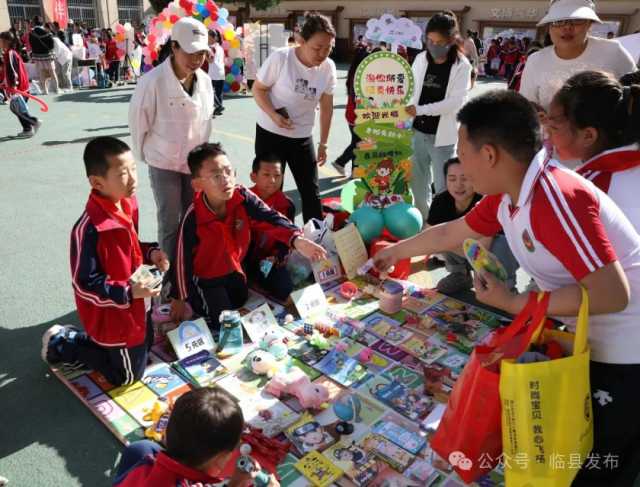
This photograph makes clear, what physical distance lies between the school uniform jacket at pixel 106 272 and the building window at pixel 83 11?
85.3 ft

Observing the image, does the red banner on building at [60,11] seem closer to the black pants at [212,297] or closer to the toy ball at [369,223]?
the toy ball at [369,223]

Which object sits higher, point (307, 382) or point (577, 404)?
point (577, 404)

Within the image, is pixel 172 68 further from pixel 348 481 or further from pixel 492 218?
pixel 348 481

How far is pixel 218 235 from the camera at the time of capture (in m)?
3.06

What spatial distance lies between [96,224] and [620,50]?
10.4 feet

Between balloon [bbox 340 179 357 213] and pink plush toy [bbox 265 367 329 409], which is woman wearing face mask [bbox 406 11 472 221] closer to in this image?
balloon [bbox 340 179 357 213]

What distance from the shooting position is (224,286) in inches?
124

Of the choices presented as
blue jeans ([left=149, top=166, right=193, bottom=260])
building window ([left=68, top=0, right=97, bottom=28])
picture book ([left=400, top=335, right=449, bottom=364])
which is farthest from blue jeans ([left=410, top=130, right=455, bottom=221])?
building window ([left=68, top=0, right=97, bottom=28])

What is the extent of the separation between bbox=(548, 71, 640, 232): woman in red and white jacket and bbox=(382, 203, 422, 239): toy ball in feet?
6.10

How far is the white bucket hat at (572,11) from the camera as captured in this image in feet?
10.1

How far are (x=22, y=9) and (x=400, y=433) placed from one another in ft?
89.3

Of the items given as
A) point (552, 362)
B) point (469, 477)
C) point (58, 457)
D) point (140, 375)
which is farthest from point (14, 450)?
point (552, 362)

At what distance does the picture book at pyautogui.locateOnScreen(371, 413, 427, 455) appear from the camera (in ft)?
7.03

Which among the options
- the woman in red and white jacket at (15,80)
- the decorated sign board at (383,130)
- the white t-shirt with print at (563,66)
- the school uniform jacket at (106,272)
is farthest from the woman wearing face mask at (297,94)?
the woman in red and white jacket at (15,80)
